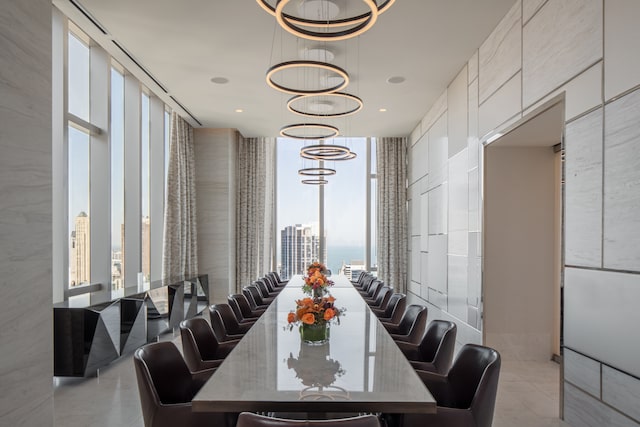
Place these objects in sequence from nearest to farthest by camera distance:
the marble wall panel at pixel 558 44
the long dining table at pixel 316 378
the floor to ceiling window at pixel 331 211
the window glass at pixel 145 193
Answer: the long dining table at pixel 316 378
the marble wall panel at pixel 558 44
the window glass at pixel 145 193
the floor to ceiling window at pixel 331 211

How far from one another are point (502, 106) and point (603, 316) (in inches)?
104

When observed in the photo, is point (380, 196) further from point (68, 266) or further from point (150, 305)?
point (68, 266)

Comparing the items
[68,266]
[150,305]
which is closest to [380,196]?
[150,305]

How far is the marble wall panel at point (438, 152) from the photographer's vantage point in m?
7.42

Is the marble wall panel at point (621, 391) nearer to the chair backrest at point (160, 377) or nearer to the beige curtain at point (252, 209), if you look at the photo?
the chair backrest at point (160, 377)

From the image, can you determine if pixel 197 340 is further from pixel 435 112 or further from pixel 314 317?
pixel 435 112

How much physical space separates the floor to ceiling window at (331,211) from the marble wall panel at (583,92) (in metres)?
8.15

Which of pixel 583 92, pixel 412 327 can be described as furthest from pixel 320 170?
pixel 583 92

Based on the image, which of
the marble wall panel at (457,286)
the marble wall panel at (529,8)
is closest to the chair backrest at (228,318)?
the marble wall panel at (457,286)

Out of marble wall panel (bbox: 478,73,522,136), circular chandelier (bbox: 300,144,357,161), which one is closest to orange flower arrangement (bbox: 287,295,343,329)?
marble wall panel (bbox: 478,73,522,136)

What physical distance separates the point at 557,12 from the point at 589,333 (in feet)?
8.39

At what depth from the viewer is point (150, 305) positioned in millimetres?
6027

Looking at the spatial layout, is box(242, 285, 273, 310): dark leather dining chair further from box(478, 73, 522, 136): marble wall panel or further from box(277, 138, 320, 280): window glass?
box(277, 138, 320, 280): window glass

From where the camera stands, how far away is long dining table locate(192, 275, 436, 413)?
1.94 meters
